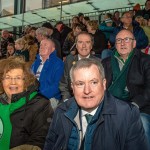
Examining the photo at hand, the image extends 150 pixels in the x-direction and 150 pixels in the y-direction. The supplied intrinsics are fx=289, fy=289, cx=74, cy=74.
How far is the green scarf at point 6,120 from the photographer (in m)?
2.62

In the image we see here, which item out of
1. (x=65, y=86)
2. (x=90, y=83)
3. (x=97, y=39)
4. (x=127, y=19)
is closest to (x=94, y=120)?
(x=90, y=83)

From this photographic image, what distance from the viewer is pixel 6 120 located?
2.67 m

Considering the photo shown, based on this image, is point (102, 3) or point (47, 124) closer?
point (47, 124)

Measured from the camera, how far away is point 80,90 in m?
2.21

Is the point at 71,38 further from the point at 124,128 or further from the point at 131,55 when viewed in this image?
the point at 124,128

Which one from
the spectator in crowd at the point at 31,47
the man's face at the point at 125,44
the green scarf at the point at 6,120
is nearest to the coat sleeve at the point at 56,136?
the green scarf at the point at 6,120

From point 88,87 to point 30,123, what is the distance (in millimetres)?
801

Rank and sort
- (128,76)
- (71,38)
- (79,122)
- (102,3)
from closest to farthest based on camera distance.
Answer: (79,122) < (128,76) < (71,38) < (102,3)

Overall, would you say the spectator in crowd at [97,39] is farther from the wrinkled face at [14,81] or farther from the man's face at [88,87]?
the man's face at [88,87]

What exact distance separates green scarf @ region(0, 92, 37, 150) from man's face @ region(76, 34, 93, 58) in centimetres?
198

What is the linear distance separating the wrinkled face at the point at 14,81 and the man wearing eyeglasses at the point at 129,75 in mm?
1184

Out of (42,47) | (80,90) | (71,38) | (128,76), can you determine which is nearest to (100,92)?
(80,90)

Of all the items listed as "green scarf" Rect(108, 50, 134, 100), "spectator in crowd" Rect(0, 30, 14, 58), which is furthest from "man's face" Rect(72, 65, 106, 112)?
"spectator in crowd" Rect(0, 30, 14, 58)

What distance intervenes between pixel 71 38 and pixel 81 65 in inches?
172
